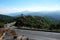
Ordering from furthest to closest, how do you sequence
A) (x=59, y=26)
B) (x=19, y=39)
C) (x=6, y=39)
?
(x=59, y=26) < (x=6, y=39) < (x=19, y=39)

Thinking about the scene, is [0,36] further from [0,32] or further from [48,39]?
[48,39]

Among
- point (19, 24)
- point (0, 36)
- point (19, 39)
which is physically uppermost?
point (0, 36)

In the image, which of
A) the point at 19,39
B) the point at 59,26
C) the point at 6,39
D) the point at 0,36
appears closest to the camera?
the point at 0,36

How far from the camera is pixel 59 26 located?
68.1ft

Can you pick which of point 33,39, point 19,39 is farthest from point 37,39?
point 19,39

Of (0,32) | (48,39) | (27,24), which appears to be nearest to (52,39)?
(48,39)

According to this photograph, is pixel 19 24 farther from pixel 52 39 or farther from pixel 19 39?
pixel 19 39

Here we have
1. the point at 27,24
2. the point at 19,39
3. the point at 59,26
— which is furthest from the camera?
the point at 27,24

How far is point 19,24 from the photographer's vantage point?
89.1 feet

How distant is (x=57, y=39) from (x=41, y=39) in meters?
1.24

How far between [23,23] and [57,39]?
1293 cm

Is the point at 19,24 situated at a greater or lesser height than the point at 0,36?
lesser

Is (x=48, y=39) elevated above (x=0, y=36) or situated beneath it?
situated beneath

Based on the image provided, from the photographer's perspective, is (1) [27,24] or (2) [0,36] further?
(1) [27,24]
